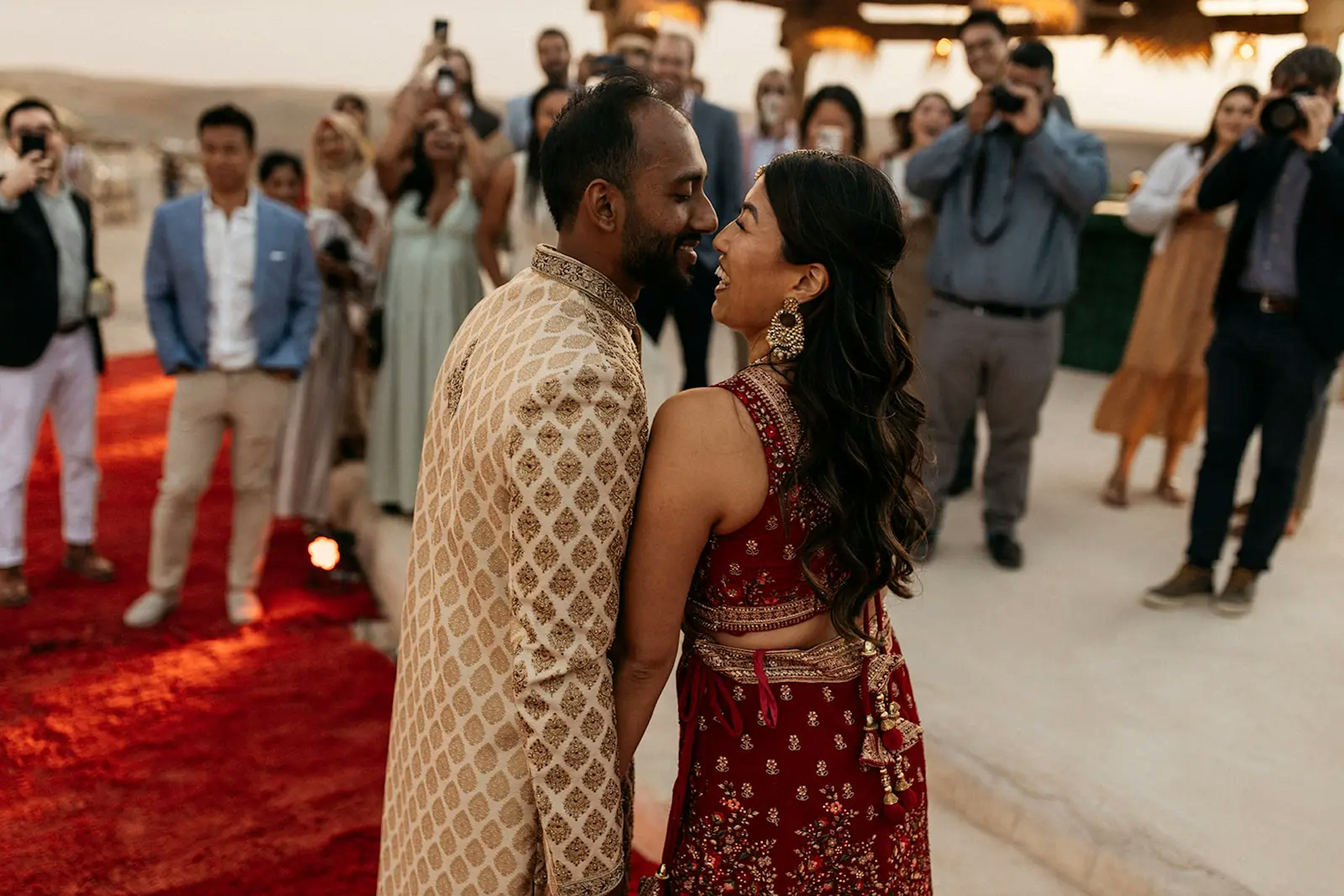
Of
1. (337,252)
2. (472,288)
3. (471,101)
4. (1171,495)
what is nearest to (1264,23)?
(1171,495)

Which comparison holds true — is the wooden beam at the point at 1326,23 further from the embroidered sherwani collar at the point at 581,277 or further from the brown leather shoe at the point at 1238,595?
the embroidered sherwani collar at the point at 581,277

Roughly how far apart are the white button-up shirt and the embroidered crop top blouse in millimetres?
2789

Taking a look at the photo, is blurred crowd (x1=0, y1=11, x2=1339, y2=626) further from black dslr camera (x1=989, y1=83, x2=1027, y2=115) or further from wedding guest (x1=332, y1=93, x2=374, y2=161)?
wedding guest (x1=332, y1=93, x2=374, y2=161)

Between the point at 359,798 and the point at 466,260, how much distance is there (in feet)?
7.98

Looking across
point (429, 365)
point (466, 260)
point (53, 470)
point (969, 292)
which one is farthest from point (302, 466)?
point (969, 292)

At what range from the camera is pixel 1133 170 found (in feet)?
51.9

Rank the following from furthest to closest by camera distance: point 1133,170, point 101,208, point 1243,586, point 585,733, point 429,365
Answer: point 101,208 → point 1133,170 → point 429,365 → point 1243,586 → point 585,733

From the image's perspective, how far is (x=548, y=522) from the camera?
1.32 m

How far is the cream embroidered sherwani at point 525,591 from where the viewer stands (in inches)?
51.9

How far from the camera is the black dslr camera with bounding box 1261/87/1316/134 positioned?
136 inches

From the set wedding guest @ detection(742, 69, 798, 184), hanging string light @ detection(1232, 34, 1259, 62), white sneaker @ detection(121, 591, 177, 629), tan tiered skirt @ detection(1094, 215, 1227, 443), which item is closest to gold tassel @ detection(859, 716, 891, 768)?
white sneaker @ detection(121, 591, 177, 629)

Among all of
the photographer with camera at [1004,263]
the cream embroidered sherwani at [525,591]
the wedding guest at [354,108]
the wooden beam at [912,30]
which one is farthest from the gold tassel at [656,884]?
the wooden beam at [912,30]

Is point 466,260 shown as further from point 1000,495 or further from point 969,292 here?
point 1000,495

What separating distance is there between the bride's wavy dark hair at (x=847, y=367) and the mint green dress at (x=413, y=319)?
325cm
